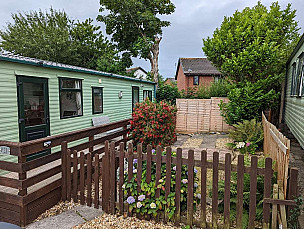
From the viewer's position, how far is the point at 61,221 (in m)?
2.91

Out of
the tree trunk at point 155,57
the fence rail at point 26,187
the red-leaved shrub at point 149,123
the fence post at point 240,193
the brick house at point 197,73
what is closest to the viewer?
the fence post at point 240,193

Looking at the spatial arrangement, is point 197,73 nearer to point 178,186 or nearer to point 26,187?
point 178,186

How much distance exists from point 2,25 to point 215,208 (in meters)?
25.9

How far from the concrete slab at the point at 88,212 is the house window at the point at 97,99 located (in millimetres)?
5084

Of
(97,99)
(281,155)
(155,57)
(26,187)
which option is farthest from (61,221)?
(155,57)

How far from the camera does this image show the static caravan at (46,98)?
184 inches

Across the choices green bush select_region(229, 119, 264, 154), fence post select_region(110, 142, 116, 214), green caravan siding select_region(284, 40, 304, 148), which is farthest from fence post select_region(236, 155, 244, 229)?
green bush select_region(229, 119, 264, 154)

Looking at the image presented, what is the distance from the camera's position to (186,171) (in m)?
2.87

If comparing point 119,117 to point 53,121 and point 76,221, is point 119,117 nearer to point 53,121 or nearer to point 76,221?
point 53,121

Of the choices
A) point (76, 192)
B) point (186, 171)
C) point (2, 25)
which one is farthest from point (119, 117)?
point (2, 25)

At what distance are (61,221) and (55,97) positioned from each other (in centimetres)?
400

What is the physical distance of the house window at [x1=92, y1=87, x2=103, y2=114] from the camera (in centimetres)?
797

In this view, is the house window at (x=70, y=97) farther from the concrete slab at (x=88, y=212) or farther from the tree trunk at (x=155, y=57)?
the tree trunk at (x=155, y=57)

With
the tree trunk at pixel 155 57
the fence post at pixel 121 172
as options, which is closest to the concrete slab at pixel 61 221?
the fence post at pixel 121 172
